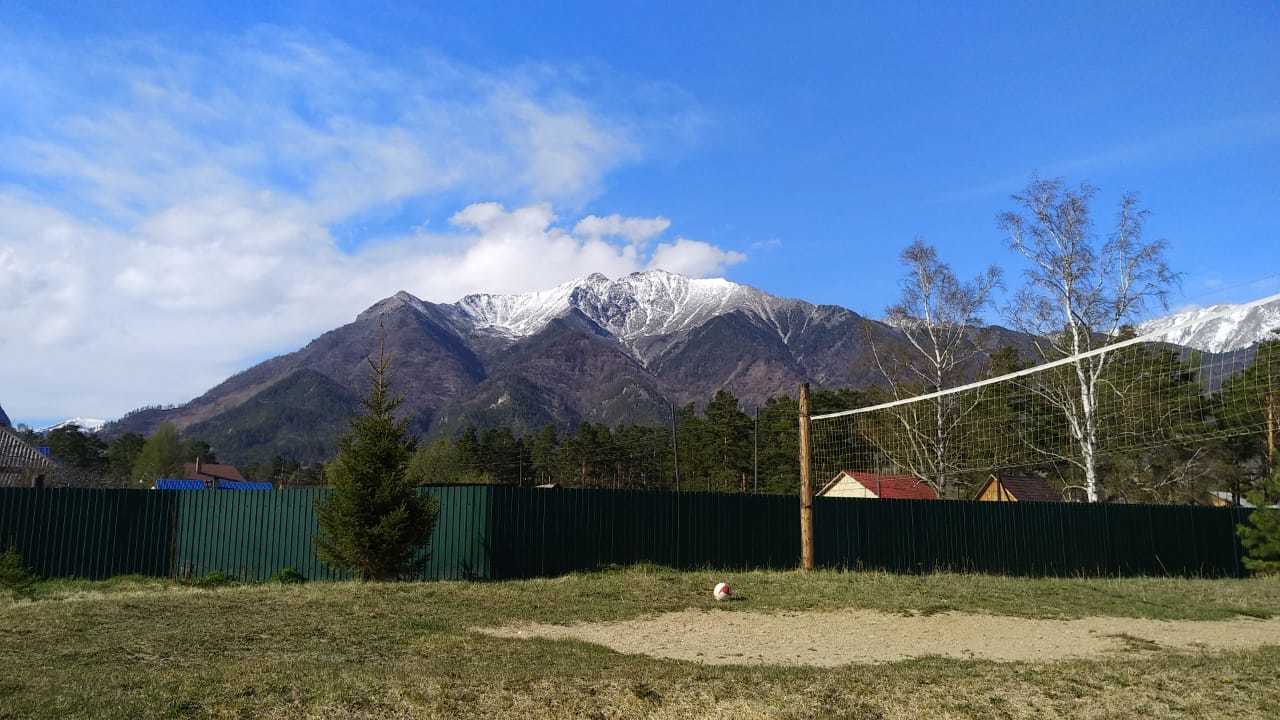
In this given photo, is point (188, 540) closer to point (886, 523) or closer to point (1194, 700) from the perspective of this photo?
point (886, 523)

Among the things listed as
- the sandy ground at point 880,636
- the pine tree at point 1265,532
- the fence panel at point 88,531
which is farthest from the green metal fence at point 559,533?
the sandy ground at point 880,636

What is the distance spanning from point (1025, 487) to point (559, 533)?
25653mm

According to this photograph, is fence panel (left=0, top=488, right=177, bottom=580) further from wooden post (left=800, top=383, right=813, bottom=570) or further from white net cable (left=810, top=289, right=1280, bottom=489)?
white net cable (left=810, top=289, right=1280, bottom=489)

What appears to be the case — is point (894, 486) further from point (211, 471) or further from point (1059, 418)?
point (211, 471)

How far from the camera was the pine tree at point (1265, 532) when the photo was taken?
1897 centimetres

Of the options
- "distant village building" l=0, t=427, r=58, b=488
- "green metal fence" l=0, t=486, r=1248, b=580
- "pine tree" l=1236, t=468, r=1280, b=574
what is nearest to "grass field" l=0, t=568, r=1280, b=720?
"green metal fence" l=0, t=486, r=1248, b=580

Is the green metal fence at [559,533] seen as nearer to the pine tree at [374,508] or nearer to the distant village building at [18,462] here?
the pine tree at [374,508]

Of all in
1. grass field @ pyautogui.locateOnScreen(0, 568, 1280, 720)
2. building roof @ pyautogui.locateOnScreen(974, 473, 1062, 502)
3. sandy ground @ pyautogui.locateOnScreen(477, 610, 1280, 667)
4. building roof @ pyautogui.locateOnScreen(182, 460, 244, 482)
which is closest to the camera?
grass field @ pyautogui.locateOnScreen(0, 568, 1280, 720)

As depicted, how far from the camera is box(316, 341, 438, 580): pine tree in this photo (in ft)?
47.3

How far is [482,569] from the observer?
15.6 m

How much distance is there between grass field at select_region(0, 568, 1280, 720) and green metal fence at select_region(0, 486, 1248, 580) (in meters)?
3.50

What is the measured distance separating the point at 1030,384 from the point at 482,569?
56.8 feet

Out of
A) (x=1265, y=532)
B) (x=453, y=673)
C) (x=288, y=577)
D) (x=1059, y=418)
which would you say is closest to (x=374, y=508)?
(x=288, y=577)

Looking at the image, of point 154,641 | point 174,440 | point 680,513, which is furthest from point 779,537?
point 174,440
